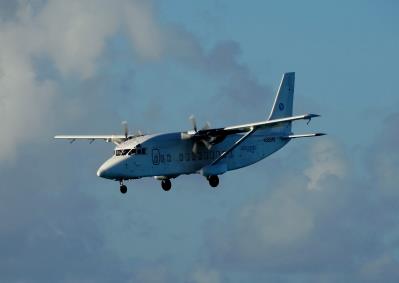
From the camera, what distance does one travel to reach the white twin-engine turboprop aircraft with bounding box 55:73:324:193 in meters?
107

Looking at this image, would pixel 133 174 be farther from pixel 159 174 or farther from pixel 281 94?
pixel 281 94

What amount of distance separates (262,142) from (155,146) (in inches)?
453

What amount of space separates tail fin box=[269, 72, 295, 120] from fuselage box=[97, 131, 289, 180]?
6.06 m

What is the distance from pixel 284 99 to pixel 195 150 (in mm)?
13511

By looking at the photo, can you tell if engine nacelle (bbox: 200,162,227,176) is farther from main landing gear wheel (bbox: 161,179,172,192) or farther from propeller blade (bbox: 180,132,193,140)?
main landing gear wheel (bbox: 161,179,172,192)

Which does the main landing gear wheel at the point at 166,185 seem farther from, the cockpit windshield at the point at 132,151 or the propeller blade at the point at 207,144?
the cockpit windshield at the point at 132,151

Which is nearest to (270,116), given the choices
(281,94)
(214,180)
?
(281,94)

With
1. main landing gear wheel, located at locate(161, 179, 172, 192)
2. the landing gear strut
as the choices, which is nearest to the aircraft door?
the landing gear strut

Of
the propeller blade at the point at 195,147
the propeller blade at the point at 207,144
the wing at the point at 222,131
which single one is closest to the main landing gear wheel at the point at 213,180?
the propeller blade at the point at 207,144

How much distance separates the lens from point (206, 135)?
110m

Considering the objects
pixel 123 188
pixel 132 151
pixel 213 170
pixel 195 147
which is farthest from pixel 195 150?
pixel 123 188

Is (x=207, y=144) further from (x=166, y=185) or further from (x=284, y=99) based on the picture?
(x=284, y=99)

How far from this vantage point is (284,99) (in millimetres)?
120625

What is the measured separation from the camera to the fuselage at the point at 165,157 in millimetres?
106688
